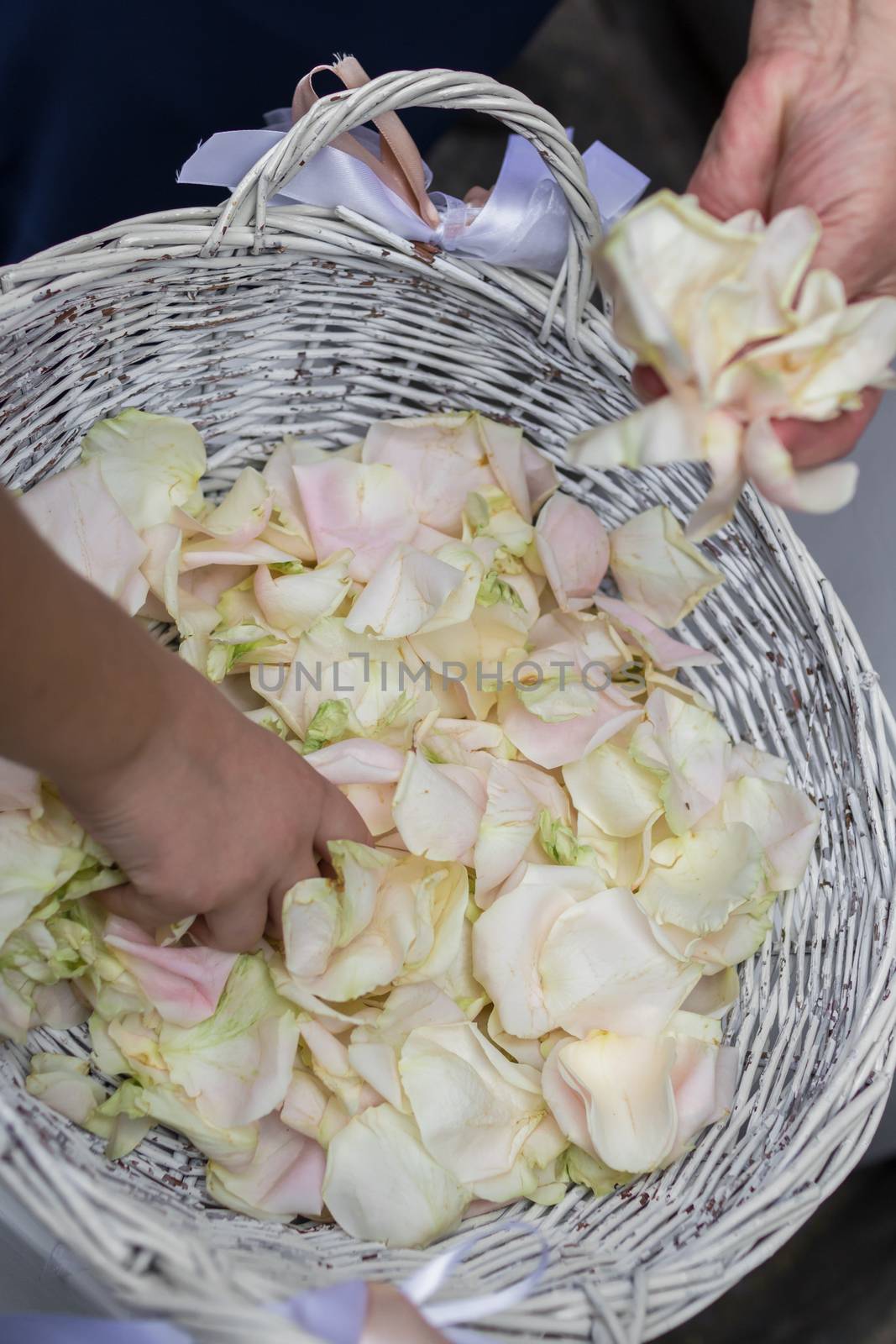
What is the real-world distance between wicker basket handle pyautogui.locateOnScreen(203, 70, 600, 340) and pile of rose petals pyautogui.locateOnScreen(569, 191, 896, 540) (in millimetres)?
204

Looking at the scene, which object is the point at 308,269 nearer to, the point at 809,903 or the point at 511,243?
the point at 511,243

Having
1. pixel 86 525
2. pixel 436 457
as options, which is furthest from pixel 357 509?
pixel 86 525

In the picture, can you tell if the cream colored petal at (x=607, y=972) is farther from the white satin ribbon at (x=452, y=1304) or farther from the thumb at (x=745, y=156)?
the thumb at (x=745, y=156)

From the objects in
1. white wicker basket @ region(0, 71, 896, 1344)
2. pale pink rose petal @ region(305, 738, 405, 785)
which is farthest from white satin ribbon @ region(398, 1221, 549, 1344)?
pale pink rose petal @ region(305, 738, 405, 785)

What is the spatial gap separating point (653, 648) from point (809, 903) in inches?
7.7

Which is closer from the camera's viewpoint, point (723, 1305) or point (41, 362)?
point (41, 362)

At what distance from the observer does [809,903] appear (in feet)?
2.46

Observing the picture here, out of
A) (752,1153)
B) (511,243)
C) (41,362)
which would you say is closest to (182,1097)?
(752,1153)

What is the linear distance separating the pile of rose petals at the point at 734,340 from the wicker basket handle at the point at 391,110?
0.20 m

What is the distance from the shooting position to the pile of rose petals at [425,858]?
63cm

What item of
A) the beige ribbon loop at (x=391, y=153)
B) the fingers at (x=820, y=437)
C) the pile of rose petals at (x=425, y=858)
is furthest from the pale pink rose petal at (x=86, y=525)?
the fingers at (x=820, y=437)

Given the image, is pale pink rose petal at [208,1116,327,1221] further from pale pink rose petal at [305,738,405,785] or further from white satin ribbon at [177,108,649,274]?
white satin ribbon at [177,108,649,274]

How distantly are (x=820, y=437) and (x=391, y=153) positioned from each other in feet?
1.13

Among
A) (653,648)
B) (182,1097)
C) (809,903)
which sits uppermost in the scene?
(653,648)
